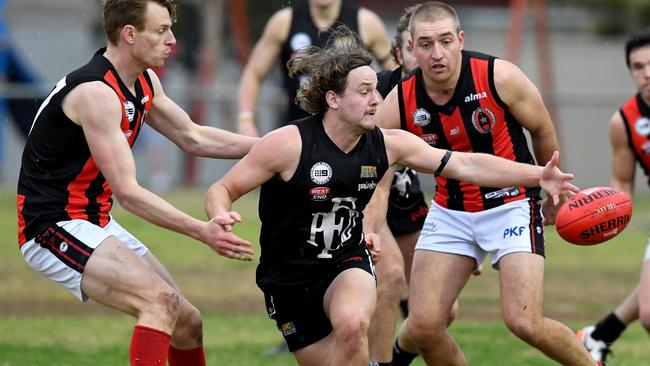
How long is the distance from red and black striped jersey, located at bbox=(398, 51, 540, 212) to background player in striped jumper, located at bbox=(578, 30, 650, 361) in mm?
1182

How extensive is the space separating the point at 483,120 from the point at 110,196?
2.07m

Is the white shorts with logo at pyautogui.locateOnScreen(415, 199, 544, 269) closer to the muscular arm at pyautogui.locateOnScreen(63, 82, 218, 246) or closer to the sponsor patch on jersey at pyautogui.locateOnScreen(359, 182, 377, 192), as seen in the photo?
the sponsor patch on jersey at pyautogui.locateOnScreen(359, 182, 377, 192)

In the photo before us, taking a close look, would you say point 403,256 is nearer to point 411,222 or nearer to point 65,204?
point 411,222

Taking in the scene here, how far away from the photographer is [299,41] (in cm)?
866

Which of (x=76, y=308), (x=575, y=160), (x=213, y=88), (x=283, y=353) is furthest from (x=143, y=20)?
(x=575, y=160)

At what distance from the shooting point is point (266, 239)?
588 cm

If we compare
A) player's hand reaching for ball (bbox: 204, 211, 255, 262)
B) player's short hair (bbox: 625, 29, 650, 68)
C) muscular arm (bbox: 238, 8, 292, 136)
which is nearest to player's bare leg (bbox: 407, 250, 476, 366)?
player's hand reaching for ball (bbox: 204, 211, 255, 262)

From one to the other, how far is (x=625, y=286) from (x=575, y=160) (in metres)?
10.1

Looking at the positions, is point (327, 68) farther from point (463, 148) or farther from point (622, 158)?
point (622, 158)

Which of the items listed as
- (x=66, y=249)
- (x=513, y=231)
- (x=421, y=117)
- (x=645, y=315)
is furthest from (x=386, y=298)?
(x=66, y=249)

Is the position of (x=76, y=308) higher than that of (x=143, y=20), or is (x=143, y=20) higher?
(x=143, y=20)

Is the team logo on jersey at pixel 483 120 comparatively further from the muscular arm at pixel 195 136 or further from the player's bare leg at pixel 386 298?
the muscular arm at pixel 195 136

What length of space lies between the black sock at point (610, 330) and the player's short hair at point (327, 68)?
2.97 metres

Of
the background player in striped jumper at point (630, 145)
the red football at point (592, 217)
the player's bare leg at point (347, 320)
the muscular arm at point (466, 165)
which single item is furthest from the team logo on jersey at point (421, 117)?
the background player in striped jumper at point (630, 145)
